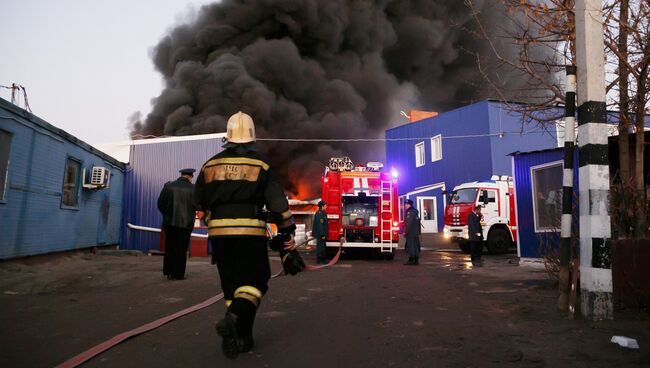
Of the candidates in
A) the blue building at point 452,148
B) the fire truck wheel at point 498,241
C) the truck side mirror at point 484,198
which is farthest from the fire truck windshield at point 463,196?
the blue building at point 452,148

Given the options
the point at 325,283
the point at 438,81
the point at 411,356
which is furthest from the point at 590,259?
the point at 438,81

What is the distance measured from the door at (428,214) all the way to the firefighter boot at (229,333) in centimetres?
2052

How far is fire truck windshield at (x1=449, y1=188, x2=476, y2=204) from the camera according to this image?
1460cm

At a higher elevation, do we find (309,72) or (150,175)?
(309,72)

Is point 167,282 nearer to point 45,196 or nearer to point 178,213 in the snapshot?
point 178,213

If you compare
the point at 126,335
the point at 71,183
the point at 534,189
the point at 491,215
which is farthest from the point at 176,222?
the point at 491,215

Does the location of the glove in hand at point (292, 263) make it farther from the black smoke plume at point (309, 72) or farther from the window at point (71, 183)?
the black smoke plume at point (309, 72)

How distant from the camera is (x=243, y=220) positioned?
3.21m

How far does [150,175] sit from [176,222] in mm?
7694

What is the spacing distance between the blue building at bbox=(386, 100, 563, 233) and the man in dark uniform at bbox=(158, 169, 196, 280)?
1448 centimetres

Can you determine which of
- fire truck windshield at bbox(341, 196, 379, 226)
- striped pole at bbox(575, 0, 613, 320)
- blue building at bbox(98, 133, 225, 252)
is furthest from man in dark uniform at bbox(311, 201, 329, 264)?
striped pole at bbox(575, 0, 613, 320)

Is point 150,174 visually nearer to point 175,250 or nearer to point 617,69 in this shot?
point 175,250

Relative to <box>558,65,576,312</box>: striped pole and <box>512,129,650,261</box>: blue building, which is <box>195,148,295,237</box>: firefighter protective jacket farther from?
<box>512,129,650,261</box>: blue building

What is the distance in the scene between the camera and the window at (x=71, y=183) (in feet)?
31.1
